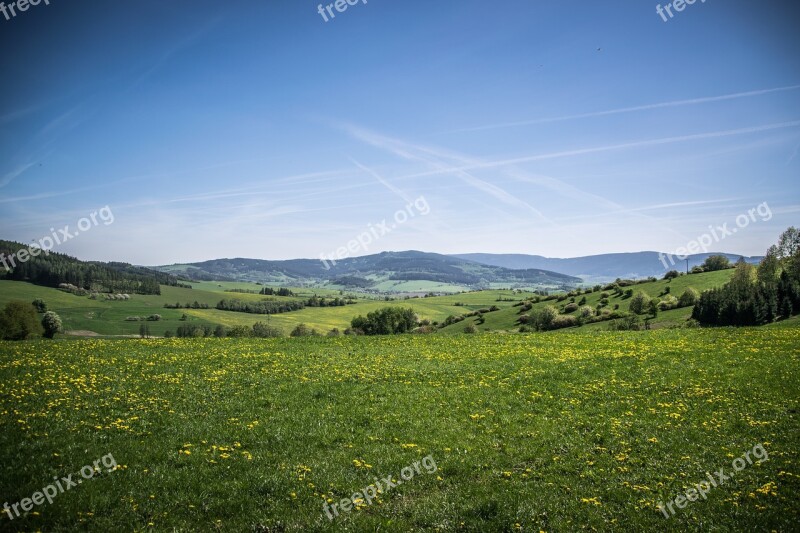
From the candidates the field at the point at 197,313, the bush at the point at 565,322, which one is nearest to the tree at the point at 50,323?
the field at the point at 197,313

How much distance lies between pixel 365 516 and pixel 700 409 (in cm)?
1516

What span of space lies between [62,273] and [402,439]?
195842 mm

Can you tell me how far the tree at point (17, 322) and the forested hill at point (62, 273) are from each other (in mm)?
113527

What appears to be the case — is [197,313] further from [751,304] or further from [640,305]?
[751,304]

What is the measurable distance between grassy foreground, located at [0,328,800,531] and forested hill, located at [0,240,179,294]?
149596mm

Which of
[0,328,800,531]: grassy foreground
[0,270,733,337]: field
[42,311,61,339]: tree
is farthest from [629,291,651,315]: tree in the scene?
[42,311,61,339]: tree

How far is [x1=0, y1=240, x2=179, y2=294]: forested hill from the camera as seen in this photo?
13975cm

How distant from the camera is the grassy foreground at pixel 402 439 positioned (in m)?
9.96

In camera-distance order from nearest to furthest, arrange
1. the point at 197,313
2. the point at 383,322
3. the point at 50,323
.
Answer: the point at 50,323, the point at 383,322, the point at 197,313

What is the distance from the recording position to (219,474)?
38.4 ft

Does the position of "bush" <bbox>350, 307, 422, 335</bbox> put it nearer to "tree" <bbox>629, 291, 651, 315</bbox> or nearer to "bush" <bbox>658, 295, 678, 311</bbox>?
"tree" <bbox>629, 291, 651, 315</bbox>

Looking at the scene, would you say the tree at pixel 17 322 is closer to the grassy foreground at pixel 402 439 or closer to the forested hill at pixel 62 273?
the grassy foreground at pixel 402 439

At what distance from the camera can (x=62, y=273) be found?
520ft

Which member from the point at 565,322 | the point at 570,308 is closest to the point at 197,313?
the point at 570,308
